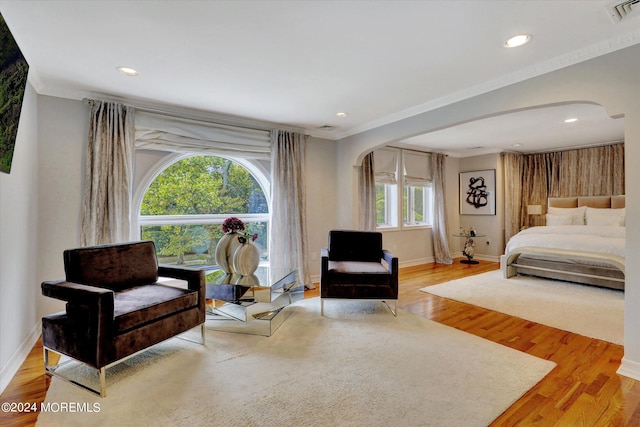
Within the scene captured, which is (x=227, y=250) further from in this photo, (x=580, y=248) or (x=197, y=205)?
(x=580, y=248)

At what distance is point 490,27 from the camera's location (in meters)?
1.99

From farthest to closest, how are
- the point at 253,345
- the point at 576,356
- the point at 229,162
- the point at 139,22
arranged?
1. the point at 229,162
2. the point at 253,345
3. the point at 576,356
4. the point at 139,22

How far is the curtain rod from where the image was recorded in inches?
130

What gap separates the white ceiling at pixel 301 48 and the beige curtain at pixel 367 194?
1.77m

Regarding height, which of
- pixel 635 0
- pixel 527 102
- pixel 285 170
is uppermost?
pixel 635 0

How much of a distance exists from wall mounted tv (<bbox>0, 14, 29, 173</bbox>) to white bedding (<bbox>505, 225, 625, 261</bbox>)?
607cm

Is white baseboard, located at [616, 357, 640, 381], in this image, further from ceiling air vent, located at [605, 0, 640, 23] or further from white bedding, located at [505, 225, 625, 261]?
white bedding, located at [505, 225, 625, 261]

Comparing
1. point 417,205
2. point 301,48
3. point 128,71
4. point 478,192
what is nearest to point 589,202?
point 478,192

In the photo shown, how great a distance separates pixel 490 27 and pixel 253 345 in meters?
2.97

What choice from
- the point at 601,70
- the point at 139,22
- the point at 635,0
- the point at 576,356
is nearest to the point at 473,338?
the point at 576,356

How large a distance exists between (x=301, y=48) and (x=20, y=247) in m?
2.72

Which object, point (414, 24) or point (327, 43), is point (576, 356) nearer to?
point (414, 24)

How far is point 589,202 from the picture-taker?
228 inches

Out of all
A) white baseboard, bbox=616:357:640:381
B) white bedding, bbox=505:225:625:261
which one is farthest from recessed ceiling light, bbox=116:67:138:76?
white bedding, bbox=505:225:625:261
